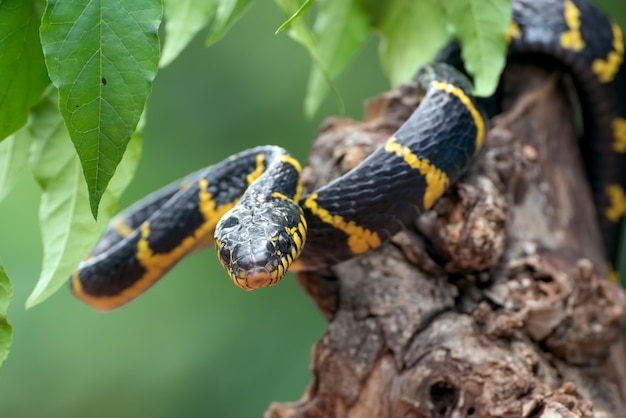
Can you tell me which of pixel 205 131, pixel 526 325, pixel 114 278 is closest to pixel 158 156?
pixel 205 131

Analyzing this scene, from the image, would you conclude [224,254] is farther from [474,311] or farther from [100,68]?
[474,311]

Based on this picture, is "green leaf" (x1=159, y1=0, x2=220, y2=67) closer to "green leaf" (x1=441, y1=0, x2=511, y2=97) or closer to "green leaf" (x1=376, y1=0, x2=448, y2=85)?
"green leaf" (x1=441, y1=0, x2=511, y2=97)

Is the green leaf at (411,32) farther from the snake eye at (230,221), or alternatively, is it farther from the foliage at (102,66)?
the snake eye at (230,221)

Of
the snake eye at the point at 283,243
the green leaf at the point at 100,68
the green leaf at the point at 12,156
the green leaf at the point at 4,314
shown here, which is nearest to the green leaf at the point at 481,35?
the snake eye at the point at 283,243

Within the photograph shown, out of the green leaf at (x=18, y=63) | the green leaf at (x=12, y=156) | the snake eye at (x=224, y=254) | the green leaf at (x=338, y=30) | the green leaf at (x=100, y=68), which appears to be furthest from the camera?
the green leaf at (x=338, y=30)

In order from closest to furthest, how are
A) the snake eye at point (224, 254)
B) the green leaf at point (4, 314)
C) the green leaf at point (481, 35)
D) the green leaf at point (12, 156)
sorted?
the green leaf at point (4, 314) < the snake eye at point (224, 254) < the green leaf at point (12, 156) < the green leaf at point (481, 35)

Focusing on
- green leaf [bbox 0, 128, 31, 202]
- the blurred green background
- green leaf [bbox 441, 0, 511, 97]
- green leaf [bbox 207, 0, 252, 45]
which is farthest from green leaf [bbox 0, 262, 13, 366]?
the blurred green background
